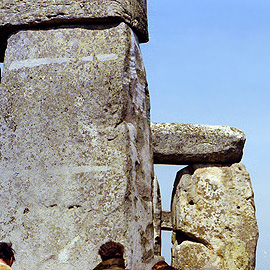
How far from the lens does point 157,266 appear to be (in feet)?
8.44

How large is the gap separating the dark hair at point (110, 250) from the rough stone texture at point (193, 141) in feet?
12.0

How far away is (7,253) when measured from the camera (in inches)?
89.2

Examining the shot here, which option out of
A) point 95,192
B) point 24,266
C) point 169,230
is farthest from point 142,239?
point 169,230

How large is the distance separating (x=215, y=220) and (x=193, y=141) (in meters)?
0.91

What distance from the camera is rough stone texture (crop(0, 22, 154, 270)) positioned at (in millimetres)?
2281

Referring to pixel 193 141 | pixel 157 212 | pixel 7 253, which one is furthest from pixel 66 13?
pixel 157 212

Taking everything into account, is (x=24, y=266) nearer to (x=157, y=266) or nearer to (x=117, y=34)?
(x=157, y=266)

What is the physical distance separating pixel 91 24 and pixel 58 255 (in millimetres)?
1094

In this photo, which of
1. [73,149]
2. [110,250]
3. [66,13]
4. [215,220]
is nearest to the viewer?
[110,250]

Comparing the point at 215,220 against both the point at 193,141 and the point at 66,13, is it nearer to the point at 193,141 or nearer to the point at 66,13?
the point at 193,141

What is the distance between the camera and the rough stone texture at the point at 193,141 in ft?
19.2

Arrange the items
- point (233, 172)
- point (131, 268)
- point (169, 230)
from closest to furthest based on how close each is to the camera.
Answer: point (131, 268)
point (233, 172)
point (169, 230)

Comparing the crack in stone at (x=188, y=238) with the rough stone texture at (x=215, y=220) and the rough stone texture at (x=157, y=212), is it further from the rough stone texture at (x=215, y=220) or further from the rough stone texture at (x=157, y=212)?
the rough stone texture at (x=157, y=212)

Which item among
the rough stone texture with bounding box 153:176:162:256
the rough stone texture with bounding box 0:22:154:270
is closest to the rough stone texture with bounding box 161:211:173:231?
the rough stone texture with bounding box 153:176:162:256
